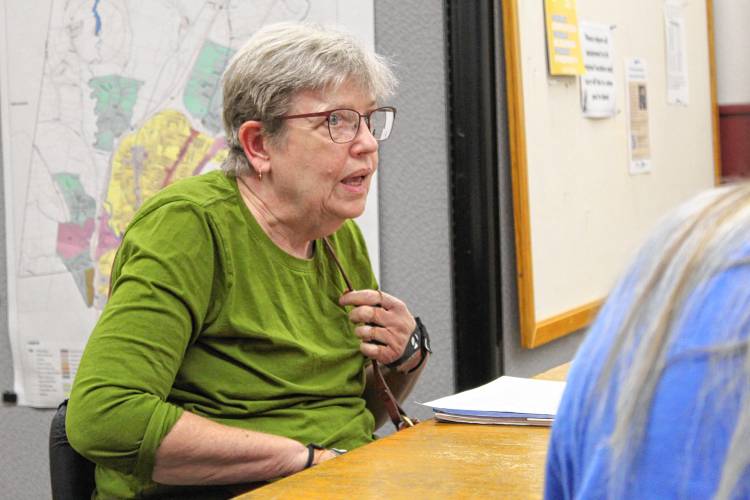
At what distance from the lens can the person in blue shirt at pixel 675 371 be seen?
534 mm

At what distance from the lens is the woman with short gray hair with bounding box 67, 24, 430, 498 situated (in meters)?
1.37

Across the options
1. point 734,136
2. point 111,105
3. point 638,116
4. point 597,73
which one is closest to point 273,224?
point 111,105

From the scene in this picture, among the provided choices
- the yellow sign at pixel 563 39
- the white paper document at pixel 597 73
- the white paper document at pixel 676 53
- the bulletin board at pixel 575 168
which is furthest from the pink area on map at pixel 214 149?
the white paper document at pixel 676 53

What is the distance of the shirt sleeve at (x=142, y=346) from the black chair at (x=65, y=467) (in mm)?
55

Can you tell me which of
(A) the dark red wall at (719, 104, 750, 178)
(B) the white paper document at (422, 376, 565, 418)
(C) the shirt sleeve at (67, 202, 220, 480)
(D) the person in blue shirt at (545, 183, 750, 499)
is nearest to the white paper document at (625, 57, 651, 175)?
(A) the dark red wall at (719, 104, 750, 178)

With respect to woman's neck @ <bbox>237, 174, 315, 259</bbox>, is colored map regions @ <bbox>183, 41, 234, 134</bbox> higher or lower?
higher

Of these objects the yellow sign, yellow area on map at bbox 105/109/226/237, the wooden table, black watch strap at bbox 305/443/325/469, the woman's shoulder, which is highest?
the yellow sign

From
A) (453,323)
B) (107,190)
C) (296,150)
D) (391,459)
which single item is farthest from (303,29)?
(107,190)

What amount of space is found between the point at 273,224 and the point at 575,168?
3.95 feet

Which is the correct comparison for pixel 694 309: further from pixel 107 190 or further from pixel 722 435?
pixel 107 190

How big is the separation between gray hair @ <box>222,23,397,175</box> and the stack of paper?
0.47 metres

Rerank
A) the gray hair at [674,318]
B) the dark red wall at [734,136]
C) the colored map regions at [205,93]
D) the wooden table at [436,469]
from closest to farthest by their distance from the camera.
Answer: the gray hair at [674,318], the wooden table at [436,469], the colored map regions at [205,93], the dark red wall at [734,136]

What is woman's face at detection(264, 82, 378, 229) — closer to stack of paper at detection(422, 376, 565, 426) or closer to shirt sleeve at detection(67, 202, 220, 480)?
shirt sleeve at detection(67, 202, 220, 480)

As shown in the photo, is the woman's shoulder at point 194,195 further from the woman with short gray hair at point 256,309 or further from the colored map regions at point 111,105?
the colored map regions at point 111,105
